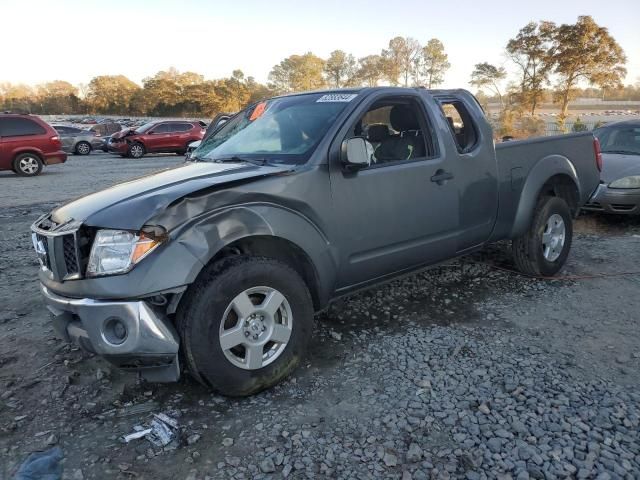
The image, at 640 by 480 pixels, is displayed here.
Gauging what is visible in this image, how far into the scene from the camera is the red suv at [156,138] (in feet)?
69.9

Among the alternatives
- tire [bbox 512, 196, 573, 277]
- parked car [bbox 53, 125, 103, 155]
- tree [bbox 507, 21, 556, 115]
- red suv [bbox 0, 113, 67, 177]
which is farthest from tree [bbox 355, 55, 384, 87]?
tire [bbox 512, 196, 573, 277]

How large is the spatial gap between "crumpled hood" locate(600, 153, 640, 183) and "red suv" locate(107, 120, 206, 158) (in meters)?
17.5

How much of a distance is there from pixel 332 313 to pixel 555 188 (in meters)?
2.65

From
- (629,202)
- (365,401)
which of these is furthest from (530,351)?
(629,202)

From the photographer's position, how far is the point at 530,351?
3.32m

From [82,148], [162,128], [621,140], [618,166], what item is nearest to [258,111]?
[618,166]

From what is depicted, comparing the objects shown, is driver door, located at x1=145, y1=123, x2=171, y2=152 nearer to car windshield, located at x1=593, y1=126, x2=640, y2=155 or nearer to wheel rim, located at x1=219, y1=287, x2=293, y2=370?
car windshield, located at x1=593, y1=126, x2=640, y2=155

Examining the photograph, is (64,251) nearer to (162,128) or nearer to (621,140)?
(621,140)

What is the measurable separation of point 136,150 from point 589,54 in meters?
31.4

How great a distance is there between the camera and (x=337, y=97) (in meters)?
3.58

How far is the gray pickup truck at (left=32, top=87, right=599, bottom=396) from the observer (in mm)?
2488

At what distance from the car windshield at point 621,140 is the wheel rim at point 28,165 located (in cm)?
1462

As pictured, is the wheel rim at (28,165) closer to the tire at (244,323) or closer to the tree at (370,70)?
the tire at (244,323)

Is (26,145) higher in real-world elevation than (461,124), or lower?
lower
